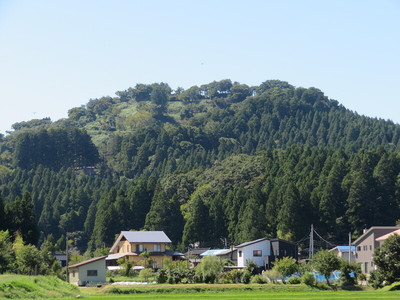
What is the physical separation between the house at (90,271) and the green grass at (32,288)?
1554cm

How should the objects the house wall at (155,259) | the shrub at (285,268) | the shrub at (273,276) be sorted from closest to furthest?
1. the shrub at (273,276)
2. the shrub at (285,268)
3. the house wall at (155,259)

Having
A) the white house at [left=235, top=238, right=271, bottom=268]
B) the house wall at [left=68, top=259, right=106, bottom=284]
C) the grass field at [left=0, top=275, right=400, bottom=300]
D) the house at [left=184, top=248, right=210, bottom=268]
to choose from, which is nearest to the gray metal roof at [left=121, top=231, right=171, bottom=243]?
the house at [left=184, top=248, right=210, bottom=268]

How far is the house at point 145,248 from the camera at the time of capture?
79.2 m

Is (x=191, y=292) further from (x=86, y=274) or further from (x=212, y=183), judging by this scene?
(x=212, y=183)

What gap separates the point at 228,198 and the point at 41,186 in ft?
153

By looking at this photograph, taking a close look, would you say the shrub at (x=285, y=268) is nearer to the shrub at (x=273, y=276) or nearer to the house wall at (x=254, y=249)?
the shrub at (x=273, y=276)

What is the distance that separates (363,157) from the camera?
93.9 meters

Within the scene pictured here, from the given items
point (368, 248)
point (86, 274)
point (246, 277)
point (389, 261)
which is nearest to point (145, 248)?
point (86, 274)

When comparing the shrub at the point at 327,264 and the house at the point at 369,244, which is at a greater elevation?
the house at the point at 369,244

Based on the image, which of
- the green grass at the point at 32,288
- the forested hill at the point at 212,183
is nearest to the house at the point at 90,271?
the forested hill at the point at 212,183

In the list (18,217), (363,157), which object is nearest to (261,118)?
(363,157)

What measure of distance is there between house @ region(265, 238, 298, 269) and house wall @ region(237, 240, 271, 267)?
42 centimetres

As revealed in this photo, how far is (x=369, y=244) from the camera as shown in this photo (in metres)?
71.4

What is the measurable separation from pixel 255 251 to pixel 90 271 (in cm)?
1870
